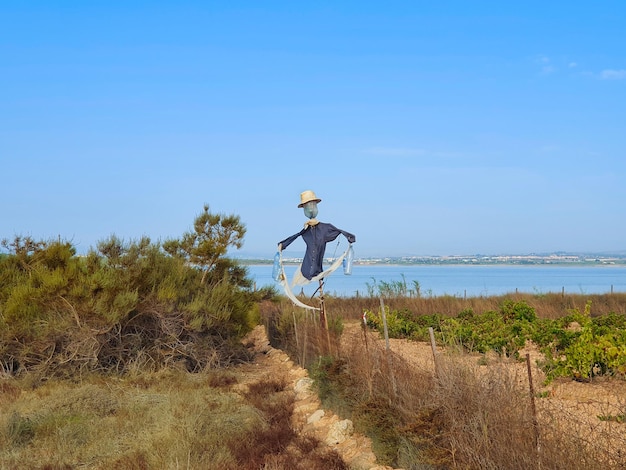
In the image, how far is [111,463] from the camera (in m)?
7.34

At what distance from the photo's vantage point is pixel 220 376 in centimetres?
1313

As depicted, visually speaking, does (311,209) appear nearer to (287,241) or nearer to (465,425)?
(287,241)

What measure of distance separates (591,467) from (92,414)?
7.46m

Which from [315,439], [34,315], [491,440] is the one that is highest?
[34,315]

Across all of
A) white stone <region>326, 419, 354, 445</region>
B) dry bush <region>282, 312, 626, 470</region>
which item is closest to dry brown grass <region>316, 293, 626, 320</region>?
white stone <region>326, 419, 354, 445</region>

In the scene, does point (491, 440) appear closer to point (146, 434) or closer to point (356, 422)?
point (356, 422)

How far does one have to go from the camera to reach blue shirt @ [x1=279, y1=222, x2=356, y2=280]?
1237cm

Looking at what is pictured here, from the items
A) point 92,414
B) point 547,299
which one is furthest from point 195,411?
point 547,299

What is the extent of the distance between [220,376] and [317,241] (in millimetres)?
3375

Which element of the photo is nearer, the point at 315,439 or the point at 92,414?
the point at 315,439

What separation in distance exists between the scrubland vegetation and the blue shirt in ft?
3.97

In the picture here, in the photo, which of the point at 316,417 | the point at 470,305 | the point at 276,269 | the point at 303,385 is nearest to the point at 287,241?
the point at 276,269

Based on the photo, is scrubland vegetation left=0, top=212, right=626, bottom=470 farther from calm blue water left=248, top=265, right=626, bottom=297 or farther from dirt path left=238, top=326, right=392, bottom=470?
calm blue water left=248, top=265, right=626, bottom=297

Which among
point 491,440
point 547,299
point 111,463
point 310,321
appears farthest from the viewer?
point 547,299
